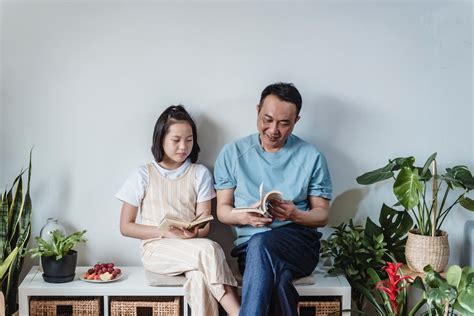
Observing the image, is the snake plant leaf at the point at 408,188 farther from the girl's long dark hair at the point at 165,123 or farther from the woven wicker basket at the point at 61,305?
the woven wicker basket at the point at 61,305

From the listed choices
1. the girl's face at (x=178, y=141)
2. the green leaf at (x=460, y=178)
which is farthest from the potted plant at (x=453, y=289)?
the girl's face at (x=178, y=141)

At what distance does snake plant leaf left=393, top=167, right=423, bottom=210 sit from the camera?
3057mm

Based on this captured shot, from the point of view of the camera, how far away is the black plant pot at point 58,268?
309 cm

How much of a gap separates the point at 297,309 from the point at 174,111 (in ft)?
3.97

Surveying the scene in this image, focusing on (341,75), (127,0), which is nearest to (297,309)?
(341,75)

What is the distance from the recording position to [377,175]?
3223 mm

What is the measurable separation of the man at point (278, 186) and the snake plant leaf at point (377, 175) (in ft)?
0.58

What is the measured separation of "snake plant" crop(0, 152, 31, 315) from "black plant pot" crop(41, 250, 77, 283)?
0.62 feet

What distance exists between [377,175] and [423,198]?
0.27 meters

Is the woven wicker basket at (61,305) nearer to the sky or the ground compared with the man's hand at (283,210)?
nearer to the ground

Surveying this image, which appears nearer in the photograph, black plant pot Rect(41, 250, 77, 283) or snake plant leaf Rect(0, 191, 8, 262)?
black plant pot Rect(41, 250, 77, 283)

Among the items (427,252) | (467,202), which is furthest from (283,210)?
(467,202)

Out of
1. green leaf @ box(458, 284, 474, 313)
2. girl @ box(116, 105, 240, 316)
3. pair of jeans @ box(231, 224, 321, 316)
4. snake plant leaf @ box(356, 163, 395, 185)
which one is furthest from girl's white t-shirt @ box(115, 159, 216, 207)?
green leaf @ box(458, 284, 474, 313)

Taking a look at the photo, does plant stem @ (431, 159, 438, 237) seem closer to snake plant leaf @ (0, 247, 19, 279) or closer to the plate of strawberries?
the plate of strawberries
